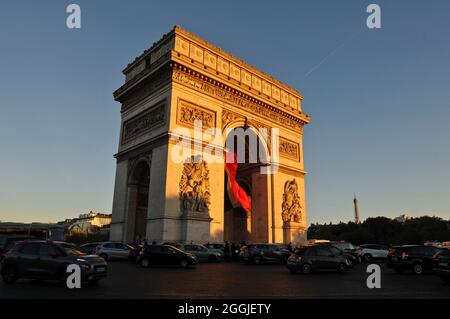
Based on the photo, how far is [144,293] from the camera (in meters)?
9.40

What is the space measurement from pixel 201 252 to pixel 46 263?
494 inches

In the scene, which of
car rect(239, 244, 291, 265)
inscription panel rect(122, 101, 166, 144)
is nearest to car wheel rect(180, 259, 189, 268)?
car rect(239, 244, 291, 265)

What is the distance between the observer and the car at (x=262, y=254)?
22.6 meters

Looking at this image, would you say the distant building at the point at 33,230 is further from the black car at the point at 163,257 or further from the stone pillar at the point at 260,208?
the stone pillar at the point at 260,208

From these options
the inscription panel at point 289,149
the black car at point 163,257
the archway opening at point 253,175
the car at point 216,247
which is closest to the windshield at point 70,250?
the black car at point 163,257

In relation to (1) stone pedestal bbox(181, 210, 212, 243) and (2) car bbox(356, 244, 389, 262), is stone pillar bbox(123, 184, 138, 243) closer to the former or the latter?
(1) stone pedestal bbox(181, 210, 212, 243)

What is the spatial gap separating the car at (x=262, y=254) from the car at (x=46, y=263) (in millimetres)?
12686

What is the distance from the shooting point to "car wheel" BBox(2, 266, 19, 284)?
37.2 feet

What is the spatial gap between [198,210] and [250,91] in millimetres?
11868

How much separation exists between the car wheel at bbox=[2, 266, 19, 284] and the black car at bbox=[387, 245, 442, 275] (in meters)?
15.5

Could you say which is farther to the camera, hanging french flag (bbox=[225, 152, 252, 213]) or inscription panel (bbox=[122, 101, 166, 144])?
hanging french flag (bbox=[225, 152, 252, 213])

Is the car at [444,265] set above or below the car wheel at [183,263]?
above
